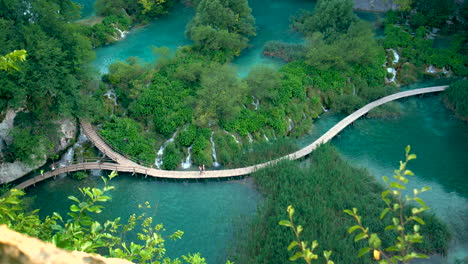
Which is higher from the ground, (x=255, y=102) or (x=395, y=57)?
(x=255, y=102)

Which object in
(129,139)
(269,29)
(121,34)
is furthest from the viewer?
(269,29)

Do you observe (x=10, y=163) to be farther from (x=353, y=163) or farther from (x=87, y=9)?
(x=87, y=9)

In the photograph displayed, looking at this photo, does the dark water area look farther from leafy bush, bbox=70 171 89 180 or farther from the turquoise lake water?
leafy bush, bbox=70 171 89 180

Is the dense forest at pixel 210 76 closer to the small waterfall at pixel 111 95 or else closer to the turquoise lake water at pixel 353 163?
the small waterfall at pixel 111 95

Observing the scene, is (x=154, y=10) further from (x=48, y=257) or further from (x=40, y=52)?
(x=48, y=257)

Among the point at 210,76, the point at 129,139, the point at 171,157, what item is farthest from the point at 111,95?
the point at 171,157

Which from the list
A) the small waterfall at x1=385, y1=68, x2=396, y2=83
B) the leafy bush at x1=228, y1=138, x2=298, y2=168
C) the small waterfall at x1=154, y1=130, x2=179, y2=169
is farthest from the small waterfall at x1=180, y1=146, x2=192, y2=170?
the small waterfall at x1=385, y1=68, x2=396, y2=83

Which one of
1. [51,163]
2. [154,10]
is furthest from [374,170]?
[154,10]
